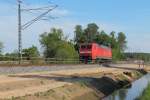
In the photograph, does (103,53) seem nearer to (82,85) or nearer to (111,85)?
(111,85)

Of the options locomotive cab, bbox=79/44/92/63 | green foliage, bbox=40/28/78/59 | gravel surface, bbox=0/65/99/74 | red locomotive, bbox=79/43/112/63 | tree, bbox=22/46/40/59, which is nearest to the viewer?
gravel surface, bbox=0/65/99/74

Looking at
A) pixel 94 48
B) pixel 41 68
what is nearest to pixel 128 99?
pixel 41 68

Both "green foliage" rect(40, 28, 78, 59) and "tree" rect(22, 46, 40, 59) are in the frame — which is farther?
"green foliage" rect(40, 28, 78, 59)

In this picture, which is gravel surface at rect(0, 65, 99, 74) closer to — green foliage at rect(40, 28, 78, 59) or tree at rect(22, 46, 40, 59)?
tree at rect(22, 46, 40, 59)

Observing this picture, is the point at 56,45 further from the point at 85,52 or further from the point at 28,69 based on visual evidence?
the point at 28,69

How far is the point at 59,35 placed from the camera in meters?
139

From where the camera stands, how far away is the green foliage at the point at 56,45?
380ft

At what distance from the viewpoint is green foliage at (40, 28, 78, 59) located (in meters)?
116

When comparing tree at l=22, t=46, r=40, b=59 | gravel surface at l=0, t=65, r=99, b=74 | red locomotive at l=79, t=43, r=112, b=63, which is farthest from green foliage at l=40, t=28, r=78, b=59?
gravel surface at l=0, t=65, r=99, b=74

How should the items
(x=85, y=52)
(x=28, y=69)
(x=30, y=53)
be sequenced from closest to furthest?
(x=28, y=69) < (x=85, y=52) < (x=30, y=53)

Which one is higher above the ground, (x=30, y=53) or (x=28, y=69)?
(x=30, y=53)

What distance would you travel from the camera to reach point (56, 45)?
12912 cm

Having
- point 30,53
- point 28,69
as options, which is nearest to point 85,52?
point 30,53

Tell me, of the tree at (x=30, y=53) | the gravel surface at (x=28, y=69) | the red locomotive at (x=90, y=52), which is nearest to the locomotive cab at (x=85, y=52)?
the red locomotive at (x=90, y=52)
